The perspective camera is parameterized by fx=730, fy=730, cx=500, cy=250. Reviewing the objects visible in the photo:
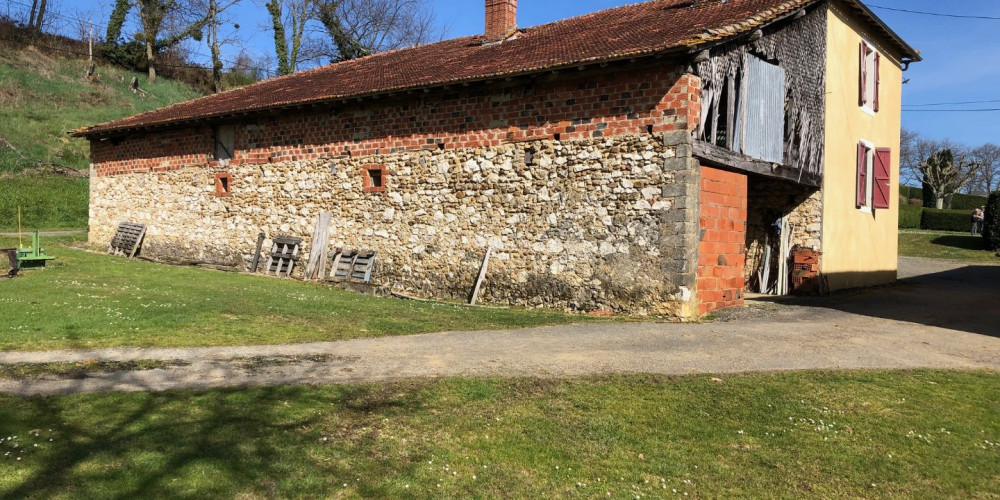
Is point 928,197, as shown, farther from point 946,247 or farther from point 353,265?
point 353,265

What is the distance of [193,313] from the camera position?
374 inches

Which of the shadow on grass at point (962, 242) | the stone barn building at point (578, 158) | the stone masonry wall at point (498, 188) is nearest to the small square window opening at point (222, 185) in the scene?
the stone barn building at point (578, 158)

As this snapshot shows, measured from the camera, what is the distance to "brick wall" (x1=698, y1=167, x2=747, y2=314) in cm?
1121

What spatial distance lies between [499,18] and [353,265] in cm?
681

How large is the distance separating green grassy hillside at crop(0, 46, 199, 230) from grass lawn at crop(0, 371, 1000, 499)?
77.9 ft

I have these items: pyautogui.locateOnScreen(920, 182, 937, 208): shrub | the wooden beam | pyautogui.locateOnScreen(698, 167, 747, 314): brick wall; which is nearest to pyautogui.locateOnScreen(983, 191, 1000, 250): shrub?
the wooden beam

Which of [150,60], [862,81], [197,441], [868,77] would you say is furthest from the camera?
[150,60]

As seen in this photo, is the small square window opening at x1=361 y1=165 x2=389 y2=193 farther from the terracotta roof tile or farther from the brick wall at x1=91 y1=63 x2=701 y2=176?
the terracotta roof tile

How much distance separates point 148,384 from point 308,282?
958cm

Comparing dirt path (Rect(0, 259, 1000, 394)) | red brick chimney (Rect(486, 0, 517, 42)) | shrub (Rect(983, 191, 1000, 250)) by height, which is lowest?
dirt path (Rect(0, 259, 1000, 394))

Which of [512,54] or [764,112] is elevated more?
[512,54]

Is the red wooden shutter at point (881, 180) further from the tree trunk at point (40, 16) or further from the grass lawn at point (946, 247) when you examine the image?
the tree trunk at point (40, 16)

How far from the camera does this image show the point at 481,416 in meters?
5.20

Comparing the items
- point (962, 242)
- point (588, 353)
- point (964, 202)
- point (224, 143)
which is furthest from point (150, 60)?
point (964, 202)
